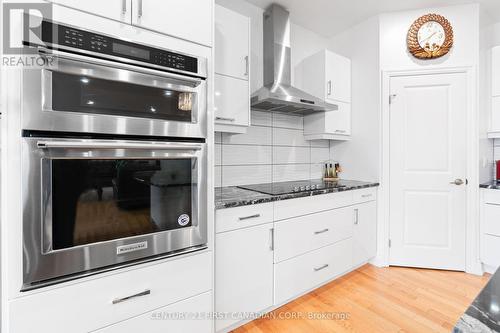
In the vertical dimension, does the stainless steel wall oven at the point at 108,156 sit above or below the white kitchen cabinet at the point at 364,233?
above

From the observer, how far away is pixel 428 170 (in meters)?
2.52

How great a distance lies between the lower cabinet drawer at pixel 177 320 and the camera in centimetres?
113

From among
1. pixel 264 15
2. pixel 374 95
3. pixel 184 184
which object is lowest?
pixel 184 184

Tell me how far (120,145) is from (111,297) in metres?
0.67

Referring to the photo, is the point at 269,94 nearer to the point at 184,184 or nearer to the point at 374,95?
the point at 184,184

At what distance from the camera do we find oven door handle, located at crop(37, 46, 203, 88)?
94 cm

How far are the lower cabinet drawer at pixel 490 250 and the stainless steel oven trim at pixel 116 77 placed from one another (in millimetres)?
2958

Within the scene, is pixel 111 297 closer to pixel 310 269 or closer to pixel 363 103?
pixel 310 269

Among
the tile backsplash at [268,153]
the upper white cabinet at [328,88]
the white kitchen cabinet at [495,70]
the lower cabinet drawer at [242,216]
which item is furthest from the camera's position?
the upper white cabinet at [328,88]

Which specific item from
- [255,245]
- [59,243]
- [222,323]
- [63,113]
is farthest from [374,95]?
[59,243]

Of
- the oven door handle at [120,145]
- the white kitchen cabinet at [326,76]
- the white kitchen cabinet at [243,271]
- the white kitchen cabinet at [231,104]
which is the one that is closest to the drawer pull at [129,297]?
the white kitchen cabinet at [243,271]

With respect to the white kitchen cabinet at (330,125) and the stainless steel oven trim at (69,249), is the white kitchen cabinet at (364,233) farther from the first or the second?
the stainless steel oven trim at (69,249)

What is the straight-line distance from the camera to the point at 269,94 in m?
2.04

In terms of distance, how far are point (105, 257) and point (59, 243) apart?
7.1 inches
